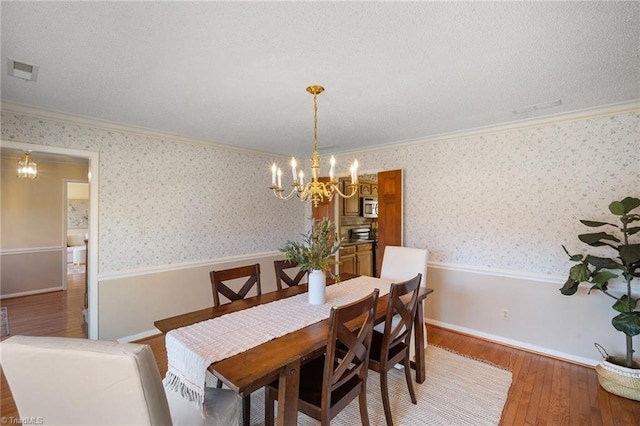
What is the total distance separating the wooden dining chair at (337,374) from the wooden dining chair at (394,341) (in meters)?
0.20

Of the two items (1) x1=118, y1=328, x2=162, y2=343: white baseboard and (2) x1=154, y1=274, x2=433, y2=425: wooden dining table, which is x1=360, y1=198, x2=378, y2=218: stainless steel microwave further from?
(2) x1=154, y1=274, x2=433, y2=425: wooden dining table

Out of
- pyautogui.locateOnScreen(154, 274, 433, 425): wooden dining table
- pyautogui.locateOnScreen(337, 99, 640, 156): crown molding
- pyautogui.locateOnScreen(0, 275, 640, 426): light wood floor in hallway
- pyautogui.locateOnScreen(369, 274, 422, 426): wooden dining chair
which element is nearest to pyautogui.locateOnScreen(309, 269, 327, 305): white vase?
pyautogui.locateOnScreen(154, 274, 433, 425): wooden dining table

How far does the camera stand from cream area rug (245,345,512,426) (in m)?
2.02

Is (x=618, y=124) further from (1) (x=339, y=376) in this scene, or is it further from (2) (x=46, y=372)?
(2) (x=46, y=372)

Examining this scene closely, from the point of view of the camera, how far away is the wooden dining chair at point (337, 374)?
1461 millimetres

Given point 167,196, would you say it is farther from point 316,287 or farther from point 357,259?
point 357,259

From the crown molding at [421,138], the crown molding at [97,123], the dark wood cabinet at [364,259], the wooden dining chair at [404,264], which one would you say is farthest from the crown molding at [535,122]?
the crown molding at [97,123]

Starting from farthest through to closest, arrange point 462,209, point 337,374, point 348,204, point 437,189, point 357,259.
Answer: point 348,204, point 357,259, point 437,189, point 462,209, point 337,374

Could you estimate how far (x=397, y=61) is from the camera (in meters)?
1.83

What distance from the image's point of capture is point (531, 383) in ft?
8.01

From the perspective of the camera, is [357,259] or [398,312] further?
[357,259]

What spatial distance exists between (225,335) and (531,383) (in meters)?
2.60

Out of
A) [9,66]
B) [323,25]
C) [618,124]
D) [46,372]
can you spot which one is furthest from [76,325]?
[618,124]

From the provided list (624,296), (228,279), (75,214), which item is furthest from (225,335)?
(75,214)
